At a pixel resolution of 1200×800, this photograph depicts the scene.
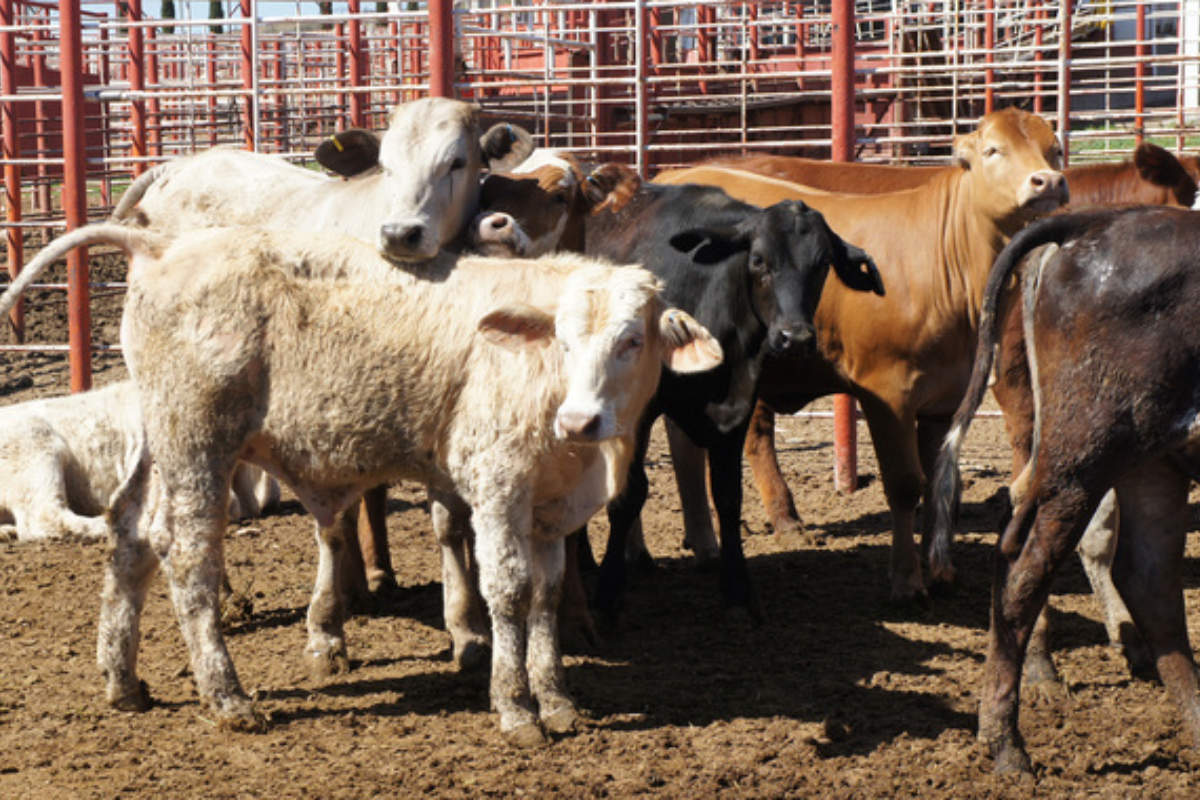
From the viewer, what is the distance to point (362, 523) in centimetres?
751

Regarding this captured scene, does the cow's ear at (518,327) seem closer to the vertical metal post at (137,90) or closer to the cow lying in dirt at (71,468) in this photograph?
the cow lying in dirt at (71,468)

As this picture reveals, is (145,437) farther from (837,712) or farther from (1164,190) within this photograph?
(1164,190)

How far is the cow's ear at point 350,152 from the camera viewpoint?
686 centimetres

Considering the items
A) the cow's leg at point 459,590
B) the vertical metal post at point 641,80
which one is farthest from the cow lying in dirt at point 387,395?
the vertical metal post at point 641,80

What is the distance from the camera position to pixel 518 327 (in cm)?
522

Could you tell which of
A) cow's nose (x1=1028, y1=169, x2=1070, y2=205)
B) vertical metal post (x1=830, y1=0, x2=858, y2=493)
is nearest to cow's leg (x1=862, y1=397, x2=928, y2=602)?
cow's nose (x1=1028, y1=169, x2=1070, y2=205)

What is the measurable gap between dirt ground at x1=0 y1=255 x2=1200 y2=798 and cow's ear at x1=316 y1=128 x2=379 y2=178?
2027 mm

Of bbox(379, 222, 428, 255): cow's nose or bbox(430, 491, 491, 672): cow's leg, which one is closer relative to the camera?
bbox(379, 222, 428, 255): cow's nose

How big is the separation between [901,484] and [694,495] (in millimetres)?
1229

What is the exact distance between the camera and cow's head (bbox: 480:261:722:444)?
5000 millimetres

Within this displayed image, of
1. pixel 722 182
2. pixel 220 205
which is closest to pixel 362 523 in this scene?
pixel 220 205

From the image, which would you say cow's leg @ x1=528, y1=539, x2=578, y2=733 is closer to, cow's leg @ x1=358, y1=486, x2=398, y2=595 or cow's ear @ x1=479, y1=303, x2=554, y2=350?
cow's ear @ x1=479, y1=303, x2=554, y2=350

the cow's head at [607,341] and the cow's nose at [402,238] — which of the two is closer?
the cow's head at [607,341]

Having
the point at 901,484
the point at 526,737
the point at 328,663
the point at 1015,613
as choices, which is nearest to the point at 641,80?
the point at 901,484
